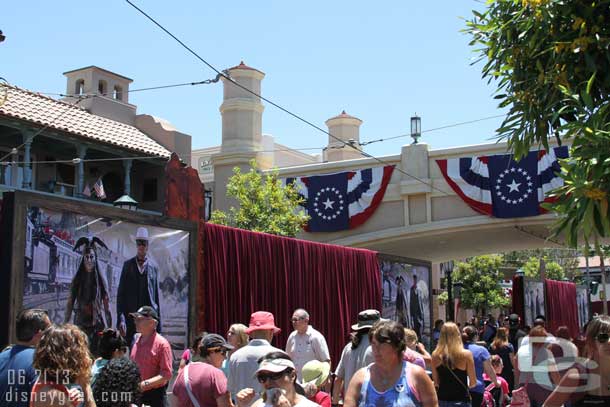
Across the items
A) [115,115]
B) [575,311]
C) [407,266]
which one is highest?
[115,115]

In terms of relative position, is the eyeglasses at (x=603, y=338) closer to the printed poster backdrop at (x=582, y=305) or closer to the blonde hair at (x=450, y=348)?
the blonde hair at (x=450, y=348)

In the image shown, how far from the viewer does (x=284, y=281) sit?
38.7 feet

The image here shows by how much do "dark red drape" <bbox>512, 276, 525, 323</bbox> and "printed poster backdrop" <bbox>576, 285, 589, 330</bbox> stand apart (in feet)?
35.6

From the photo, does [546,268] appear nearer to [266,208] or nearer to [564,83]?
[266,208]

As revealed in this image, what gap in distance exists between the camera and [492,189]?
24797 mm

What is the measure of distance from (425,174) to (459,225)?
2127 mm

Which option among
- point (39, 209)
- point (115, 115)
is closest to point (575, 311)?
point (115, 115)

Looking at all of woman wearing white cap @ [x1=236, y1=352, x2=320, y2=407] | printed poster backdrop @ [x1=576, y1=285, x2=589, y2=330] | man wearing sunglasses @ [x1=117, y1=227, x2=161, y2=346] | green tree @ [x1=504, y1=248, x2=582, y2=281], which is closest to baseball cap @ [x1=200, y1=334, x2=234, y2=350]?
woman wearing white cap @ [x1=236, y1=352, x2=320, y2=407]

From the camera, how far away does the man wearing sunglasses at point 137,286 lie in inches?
343

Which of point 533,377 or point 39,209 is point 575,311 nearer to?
point 533,377

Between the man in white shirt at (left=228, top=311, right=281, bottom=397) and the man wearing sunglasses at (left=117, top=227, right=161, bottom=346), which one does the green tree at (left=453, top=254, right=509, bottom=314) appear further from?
the man in white shirt at (left=228, top=311, right=281, bottom=397)

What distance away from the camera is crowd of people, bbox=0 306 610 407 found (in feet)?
14.9

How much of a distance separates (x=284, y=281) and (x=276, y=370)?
24.1 ft

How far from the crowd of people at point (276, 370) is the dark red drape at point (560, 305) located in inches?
627
